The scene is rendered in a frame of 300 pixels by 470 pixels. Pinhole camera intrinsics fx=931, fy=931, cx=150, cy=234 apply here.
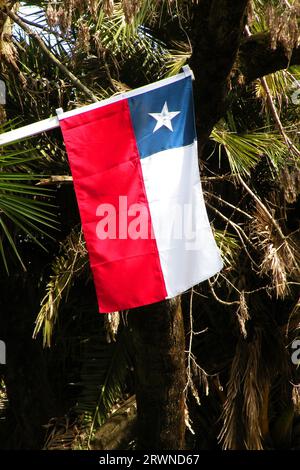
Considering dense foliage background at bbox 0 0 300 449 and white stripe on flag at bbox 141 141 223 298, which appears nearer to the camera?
white stripe on flag at bbox 141 141 223 298

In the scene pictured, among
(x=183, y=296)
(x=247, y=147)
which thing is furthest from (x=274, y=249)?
(x=183, y=296)

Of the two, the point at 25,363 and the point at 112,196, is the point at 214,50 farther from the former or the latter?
the point at 25,363

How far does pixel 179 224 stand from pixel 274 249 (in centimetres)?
173

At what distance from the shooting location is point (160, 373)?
255 inches

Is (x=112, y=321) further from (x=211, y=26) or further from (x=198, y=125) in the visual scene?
(x=211, y=26)

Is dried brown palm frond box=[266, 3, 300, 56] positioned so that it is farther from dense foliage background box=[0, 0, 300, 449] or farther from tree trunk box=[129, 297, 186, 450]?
tree trunk box=[129, 297, 186, 450]

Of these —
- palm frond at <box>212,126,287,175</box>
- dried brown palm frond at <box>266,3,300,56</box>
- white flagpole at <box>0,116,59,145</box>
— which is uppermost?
dried brown palm frond at <box>266,3,300,56</box>

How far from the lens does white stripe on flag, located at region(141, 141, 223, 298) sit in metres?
5.70

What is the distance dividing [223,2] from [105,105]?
3.15ft

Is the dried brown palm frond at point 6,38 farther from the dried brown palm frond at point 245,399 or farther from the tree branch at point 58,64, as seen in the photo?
the dried brown palm frond at point 245,399

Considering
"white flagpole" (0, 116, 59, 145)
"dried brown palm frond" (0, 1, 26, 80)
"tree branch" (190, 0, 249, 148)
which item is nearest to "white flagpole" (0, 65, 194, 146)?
"white flagpole" (0, 116, 59, 145)

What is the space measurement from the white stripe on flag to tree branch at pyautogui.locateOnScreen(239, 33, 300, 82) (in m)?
0.79

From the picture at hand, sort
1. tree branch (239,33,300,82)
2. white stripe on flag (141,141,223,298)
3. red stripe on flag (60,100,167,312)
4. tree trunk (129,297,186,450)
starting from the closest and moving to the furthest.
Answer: red stripe on flag (60,100,167,312) → white stripe on flag (141,141,223,298) → tree branch (239,33,300,82) → tree trunk (129,297,186,450)

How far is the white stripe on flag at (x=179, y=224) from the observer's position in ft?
18.7
